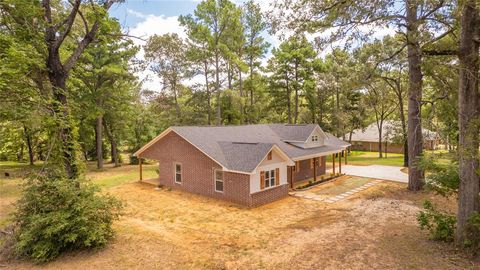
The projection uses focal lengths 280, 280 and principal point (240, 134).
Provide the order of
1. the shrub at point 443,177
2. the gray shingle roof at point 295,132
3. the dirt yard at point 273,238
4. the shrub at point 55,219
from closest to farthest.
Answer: the dirt yard at point 273,238 → the shrub at point 55,219 → the shrub at point 443,177 → the gray shingle roof at point 295,132

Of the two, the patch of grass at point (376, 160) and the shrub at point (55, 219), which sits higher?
the shrub at point (55, 219)

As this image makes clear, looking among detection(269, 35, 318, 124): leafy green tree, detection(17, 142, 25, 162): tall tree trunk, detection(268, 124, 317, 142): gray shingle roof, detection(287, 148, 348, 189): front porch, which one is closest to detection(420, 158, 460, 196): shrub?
detection(287, 148, 348, 189): front porch

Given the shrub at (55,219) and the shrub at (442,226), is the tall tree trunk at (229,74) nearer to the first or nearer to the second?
the shrub at (55,219)

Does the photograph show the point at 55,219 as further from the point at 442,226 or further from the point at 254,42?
the point at 254,42

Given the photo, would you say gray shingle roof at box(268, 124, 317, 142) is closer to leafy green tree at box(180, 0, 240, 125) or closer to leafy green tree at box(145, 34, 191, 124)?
leafy green tree at box(180, 0, 240, 125)

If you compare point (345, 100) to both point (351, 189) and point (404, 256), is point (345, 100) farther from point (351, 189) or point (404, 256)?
point (404, 256)

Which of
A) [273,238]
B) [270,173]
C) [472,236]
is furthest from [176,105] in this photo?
[472,236]

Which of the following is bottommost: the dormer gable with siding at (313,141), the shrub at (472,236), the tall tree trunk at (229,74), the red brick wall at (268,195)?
the red brick wall at (268,195)

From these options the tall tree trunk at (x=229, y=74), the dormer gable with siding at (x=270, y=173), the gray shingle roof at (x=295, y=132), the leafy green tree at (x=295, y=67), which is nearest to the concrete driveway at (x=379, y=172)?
the gray shingle roof at (x=295, y=132)
